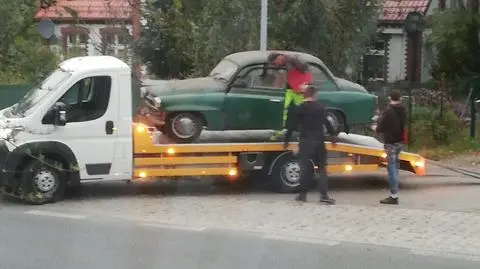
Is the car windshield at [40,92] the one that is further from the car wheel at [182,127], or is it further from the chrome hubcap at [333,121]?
the chrome hubcap at [333,121]

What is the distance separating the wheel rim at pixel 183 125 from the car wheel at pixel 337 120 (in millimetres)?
2132

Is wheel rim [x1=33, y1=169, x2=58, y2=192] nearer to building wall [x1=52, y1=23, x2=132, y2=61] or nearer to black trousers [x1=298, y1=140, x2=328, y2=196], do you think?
black trousers [x1=298, y1=140, x2=328, y2=196]

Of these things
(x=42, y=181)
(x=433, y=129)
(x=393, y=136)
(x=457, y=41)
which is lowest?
(x=42, y=181)

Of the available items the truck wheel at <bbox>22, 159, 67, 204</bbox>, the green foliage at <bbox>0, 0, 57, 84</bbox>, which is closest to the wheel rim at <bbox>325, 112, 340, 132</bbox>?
the truck wheel at <bbox>22, 159, 67, 204</bbox>

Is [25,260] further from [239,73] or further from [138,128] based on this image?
[239,73]

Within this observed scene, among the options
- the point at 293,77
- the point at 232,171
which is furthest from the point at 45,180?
the point at 293,77

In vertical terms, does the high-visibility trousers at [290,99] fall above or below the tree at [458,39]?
below

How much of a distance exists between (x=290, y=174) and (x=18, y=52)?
9954mm

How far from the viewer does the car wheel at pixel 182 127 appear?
12.6 m

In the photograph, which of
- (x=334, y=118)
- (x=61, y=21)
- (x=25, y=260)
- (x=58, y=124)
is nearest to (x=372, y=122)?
(x=334, y=118)

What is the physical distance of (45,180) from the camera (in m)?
11.9

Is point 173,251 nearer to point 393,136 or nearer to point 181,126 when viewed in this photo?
point 181,126

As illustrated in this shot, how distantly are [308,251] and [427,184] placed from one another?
17.9 feet

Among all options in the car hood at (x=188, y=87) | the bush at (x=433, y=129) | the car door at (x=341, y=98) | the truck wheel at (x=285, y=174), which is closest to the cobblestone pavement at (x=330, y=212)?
the truck wheel at (x=285, y=174)
